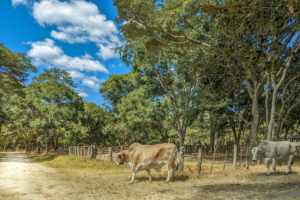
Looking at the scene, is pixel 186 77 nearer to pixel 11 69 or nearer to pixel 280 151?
pixel 280 151

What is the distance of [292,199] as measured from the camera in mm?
5379

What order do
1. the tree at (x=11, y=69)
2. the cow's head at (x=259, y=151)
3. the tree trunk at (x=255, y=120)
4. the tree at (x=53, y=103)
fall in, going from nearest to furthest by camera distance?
the cow's head at (x=259, y=151), the tree trunk at (x=255, y=120), the tree at (x=11, y=69), the tree at (x=53, y=103)

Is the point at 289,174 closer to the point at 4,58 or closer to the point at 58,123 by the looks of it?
the point at 4,58

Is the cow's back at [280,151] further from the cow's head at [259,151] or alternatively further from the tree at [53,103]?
the tree at [53,103]

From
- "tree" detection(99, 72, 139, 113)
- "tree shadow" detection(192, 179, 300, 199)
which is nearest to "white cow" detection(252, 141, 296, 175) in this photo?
"tree shadow" detection(192, 179, 300, 199)

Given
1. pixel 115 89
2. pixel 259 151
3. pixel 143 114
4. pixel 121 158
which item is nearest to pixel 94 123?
pixel 115 89

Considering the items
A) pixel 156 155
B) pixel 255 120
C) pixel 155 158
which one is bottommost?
→ pixel 155 158

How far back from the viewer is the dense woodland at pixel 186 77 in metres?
6.24

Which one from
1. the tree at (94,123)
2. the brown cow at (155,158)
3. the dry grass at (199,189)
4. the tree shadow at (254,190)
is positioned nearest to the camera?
the tree shadow at (254,190)

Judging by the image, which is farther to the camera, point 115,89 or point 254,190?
point 115,89

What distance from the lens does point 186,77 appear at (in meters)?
18.1

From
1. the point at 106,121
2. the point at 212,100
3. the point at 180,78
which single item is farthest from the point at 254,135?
the point at 106,121

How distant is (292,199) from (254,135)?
827 cm

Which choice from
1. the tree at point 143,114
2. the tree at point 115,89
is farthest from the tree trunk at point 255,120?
the tree at point 115,89
